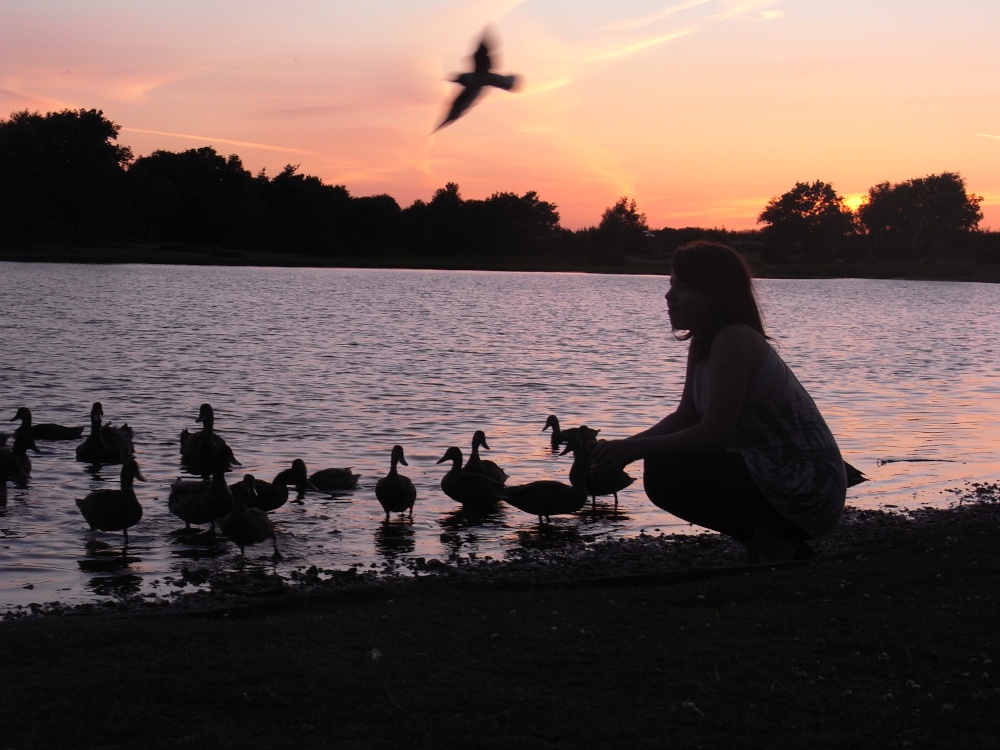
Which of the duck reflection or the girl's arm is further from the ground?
the girl's arm

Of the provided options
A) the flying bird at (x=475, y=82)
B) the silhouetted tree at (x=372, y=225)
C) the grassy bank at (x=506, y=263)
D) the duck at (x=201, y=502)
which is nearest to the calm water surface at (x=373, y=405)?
the duck at (x=201, y=502)

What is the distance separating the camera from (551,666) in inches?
177

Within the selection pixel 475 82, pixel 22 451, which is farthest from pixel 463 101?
pixel 22 451

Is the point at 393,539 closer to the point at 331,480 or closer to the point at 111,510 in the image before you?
the point at 331,480

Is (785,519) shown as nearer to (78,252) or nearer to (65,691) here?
(65,691)

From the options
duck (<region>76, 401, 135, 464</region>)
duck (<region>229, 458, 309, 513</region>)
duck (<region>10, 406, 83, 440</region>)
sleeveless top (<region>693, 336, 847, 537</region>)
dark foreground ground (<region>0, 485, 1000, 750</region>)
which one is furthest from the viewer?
duck (<region>10, 406, 83, 440</region>)

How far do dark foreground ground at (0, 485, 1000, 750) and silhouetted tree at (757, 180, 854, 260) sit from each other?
125 meters

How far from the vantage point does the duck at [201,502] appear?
9.16 metres

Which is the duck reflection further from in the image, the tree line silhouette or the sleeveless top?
the tree line silhouette

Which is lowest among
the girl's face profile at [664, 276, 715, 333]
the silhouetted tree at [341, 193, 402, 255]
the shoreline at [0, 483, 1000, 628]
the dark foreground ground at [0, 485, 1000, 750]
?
the shoreline at [0, 483, 1000, 628]

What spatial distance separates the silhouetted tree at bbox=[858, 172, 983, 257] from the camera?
459 ft

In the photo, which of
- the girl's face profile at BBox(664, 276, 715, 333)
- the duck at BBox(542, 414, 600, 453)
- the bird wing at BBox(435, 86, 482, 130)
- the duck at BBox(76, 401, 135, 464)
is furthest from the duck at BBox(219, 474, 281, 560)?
the duck at BBox(542, 414, 600, 453)

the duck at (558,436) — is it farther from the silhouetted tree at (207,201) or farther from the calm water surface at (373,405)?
the silhouetted tree at (207,201)

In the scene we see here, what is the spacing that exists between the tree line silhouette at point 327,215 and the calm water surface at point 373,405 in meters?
58.6
